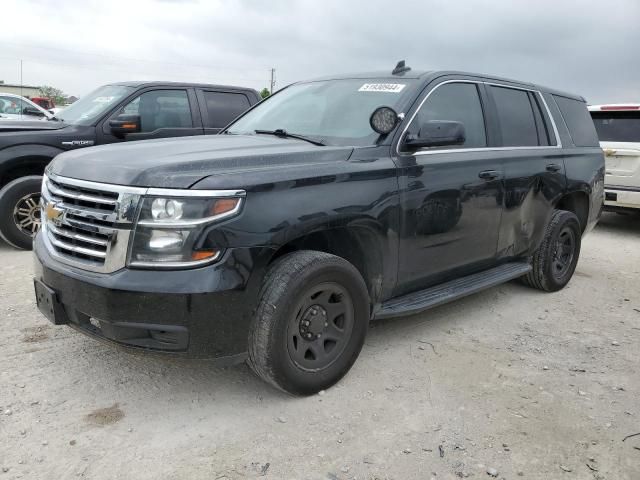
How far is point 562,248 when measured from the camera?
5.50m

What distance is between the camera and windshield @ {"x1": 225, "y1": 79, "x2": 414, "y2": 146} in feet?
12.0

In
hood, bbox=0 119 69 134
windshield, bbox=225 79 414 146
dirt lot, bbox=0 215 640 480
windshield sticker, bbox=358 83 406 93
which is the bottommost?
dirt lot, bbox=0 215 640 480

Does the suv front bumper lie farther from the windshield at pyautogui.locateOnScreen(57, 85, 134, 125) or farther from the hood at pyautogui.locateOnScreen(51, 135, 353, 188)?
the windshield at pyautogui.locateOnScreen(57, 85, 134, 125)

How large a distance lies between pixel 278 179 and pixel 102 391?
1539mm

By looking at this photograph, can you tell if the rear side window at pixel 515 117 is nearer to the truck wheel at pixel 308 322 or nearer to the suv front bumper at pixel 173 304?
the truck wheel at pixel 308 322

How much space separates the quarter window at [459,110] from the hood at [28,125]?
171 inches

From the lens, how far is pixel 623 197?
326 inches

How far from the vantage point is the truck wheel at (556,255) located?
517 cm

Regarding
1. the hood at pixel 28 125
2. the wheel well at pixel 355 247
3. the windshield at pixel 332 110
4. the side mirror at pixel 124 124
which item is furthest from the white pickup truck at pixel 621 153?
the hood at pixel 28 125

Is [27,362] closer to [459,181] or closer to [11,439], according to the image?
[11,439]

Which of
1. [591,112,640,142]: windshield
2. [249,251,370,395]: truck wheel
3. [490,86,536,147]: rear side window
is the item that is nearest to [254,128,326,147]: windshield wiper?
[249,251,370,395]: truck wheel

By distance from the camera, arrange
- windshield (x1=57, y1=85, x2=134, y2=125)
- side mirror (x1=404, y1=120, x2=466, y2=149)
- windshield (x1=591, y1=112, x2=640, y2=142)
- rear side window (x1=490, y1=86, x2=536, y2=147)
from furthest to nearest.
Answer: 1. windshield (x1=591, y1=112, x2=640, y2=142)
2. windshield (x1=57, y1=85, x2=134, y2=125)
3. rear side window (x1=490, y1=86, x2=536, y2=147)
4. side mirror (x1=404, y1=120, x2=466, y2=149)

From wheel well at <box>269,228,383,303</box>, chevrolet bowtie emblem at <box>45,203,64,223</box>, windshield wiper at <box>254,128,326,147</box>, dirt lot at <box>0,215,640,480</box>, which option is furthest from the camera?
windshield wiper at <box>254,128,326,147</box>

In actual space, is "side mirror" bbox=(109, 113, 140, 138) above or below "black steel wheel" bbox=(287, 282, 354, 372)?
above
